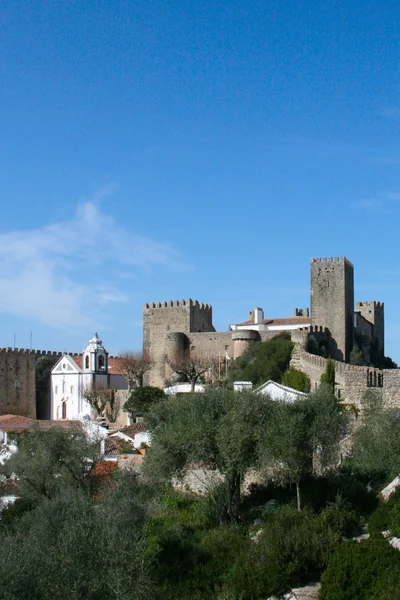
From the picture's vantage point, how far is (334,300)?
45.5 meters

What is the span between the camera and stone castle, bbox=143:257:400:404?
144 ft

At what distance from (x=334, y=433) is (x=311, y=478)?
1437 mm

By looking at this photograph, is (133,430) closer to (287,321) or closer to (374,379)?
(374,379)

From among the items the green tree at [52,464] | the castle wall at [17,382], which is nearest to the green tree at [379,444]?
the green tree at [52,464]

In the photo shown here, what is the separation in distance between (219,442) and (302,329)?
22.0 metres

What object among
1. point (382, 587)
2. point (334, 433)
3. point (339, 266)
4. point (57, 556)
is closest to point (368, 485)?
point (334, 433)

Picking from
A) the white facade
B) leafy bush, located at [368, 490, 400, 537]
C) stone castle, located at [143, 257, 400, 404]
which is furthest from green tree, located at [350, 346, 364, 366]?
leafy bush, located at [368, 490, 400, 537]

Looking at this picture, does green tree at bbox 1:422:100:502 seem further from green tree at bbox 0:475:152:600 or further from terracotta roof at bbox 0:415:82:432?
terracotta roof at bbox 0:415:82:432

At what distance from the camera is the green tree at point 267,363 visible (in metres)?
40.2

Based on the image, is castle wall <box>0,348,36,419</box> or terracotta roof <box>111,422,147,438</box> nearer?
terracotta roof <box>111,422,147,438</box>

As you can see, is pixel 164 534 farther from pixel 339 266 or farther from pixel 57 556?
pixel 339 266

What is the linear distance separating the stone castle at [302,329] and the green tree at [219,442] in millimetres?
14058

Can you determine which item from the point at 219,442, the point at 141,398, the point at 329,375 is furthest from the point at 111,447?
the point at 219,442

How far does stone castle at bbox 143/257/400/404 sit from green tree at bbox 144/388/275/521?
14.1m
